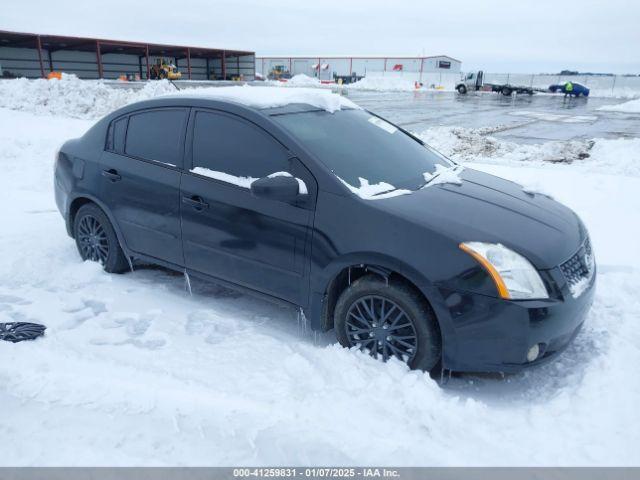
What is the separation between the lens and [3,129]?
11359mm

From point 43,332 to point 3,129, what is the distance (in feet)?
33.1

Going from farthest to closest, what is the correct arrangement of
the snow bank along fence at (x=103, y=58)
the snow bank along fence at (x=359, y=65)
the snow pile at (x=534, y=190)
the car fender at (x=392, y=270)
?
the snow bank along fence at (x=359, y=65) → the snow bank along fence at (x=103, y=58) → the snow pile at (x=534, y=190) → the car fender at (x=392, y=270)

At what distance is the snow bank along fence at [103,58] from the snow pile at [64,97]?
19.5 m

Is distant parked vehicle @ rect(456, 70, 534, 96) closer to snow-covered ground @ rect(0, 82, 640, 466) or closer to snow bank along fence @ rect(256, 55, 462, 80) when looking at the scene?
snow bank along fence @ rect(256, 55, 462, 80)

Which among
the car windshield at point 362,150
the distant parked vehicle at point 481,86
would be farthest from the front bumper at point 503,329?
the distant parked vehicle at point 481,86

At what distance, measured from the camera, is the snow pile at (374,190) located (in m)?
3.14

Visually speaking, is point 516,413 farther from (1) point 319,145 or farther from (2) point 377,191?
(1) point 319,145

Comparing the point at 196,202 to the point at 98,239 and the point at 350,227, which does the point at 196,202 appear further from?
the point at 98,239

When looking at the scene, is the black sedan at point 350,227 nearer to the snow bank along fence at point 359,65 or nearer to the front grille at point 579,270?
the front grille at point 579,270

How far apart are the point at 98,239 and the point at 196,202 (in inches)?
59.1

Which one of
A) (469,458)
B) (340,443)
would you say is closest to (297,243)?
(340,443)

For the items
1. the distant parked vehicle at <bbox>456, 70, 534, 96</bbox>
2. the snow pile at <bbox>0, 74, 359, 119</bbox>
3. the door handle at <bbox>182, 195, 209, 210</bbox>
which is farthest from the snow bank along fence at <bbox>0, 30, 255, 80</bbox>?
the door handle at <bbox>182, 195, 209, 210</bbox>

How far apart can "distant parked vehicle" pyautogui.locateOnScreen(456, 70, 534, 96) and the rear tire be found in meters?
42.3

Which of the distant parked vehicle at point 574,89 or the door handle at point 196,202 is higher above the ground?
the distant parked vehicle at point 574,89
